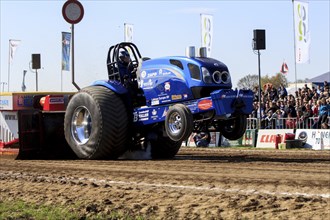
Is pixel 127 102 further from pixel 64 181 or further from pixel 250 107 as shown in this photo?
pixel 64 181

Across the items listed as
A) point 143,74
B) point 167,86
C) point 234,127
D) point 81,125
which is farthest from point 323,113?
point 81,125

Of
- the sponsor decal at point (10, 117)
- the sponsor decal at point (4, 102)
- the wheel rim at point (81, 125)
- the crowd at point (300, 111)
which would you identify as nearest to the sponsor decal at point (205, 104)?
the wheel rim at point (81, 125)

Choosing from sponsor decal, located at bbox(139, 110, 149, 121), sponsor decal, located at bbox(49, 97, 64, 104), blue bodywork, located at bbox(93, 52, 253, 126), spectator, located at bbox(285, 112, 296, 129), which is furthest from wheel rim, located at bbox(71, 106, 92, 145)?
spectator, located at bbox(285, 112, 296, 129)

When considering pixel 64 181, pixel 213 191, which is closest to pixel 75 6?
pixel 64 181

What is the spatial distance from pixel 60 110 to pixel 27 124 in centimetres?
114

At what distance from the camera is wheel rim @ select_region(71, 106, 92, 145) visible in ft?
43.4

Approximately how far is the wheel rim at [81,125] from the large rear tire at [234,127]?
9.05 ft

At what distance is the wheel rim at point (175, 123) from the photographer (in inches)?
457

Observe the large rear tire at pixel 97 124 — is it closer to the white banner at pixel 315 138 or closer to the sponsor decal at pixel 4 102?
the sponsor decal at pixel 4 102

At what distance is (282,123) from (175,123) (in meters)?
11.4

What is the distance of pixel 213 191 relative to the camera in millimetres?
7574

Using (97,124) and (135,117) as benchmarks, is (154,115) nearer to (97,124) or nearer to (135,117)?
(135,117)

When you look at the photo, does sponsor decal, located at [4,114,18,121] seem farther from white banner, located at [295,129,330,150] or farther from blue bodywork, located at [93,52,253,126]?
white banner, located at [295,129,330,150]

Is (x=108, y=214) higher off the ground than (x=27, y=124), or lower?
lower
